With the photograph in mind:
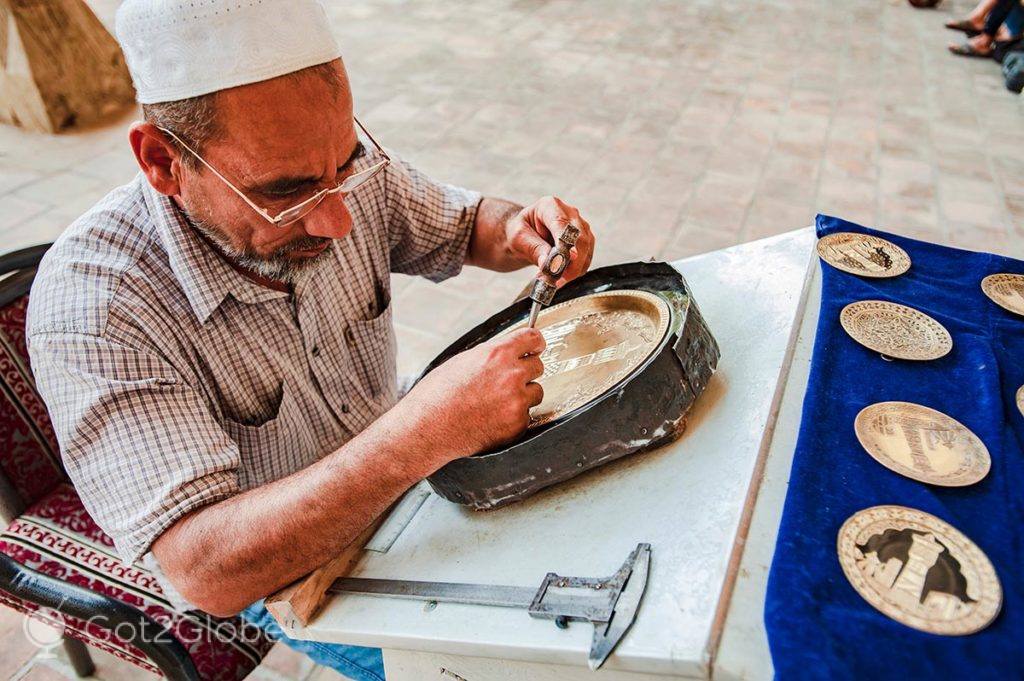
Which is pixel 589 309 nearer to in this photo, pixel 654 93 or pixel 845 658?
pixel 845 658

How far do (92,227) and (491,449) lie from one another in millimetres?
818

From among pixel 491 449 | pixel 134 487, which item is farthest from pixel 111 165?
pixel 491 449

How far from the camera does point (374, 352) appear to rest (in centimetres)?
162

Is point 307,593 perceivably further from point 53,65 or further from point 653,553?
point 53,65

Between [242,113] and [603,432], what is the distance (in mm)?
→ 750

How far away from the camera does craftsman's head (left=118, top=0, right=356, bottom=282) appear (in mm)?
1070

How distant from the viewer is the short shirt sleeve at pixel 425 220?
1645 mm

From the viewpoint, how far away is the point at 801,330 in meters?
1.29

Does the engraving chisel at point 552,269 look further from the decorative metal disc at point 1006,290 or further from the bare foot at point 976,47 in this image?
the bare foot at point 976,47

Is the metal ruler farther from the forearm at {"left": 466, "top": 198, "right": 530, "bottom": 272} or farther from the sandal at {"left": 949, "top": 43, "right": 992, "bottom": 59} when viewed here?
the sandal at {"left": 949, "top": 43, "right": 992, "bottom": 59}

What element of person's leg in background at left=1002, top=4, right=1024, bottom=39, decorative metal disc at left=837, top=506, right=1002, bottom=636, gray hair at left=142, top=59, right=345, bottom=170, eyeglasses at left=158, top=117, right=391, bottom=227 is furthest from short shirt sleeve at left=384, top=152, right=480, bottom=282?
person's leg in background at left=1002, top=4, right=1024, bottom=39

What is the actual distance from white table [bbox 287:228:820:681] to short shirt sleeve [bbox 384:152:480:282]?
0.75m

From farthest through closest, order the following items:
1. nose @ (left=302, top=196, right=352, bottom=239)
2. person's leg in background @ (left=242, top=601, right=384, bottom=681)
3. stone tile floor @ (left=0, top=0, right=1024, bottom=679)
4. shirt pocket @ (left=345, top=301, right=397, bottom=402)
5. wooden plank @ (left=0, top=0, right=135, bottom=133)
A: wooden plank @ (left=0, top=0, right=135, bottom=133), stone tile floor @ (left=0, top=0, right=1024, bottom=679), shirt pocket @ (left=345, top=301, right=397, bottom=402), person's leg in background @ (left=242, top=601, right=384, bottom=681), nose @ (left=302, top=196, right=352, bottom=239)

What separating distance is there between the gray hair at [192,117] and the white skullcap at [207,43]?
11mm
